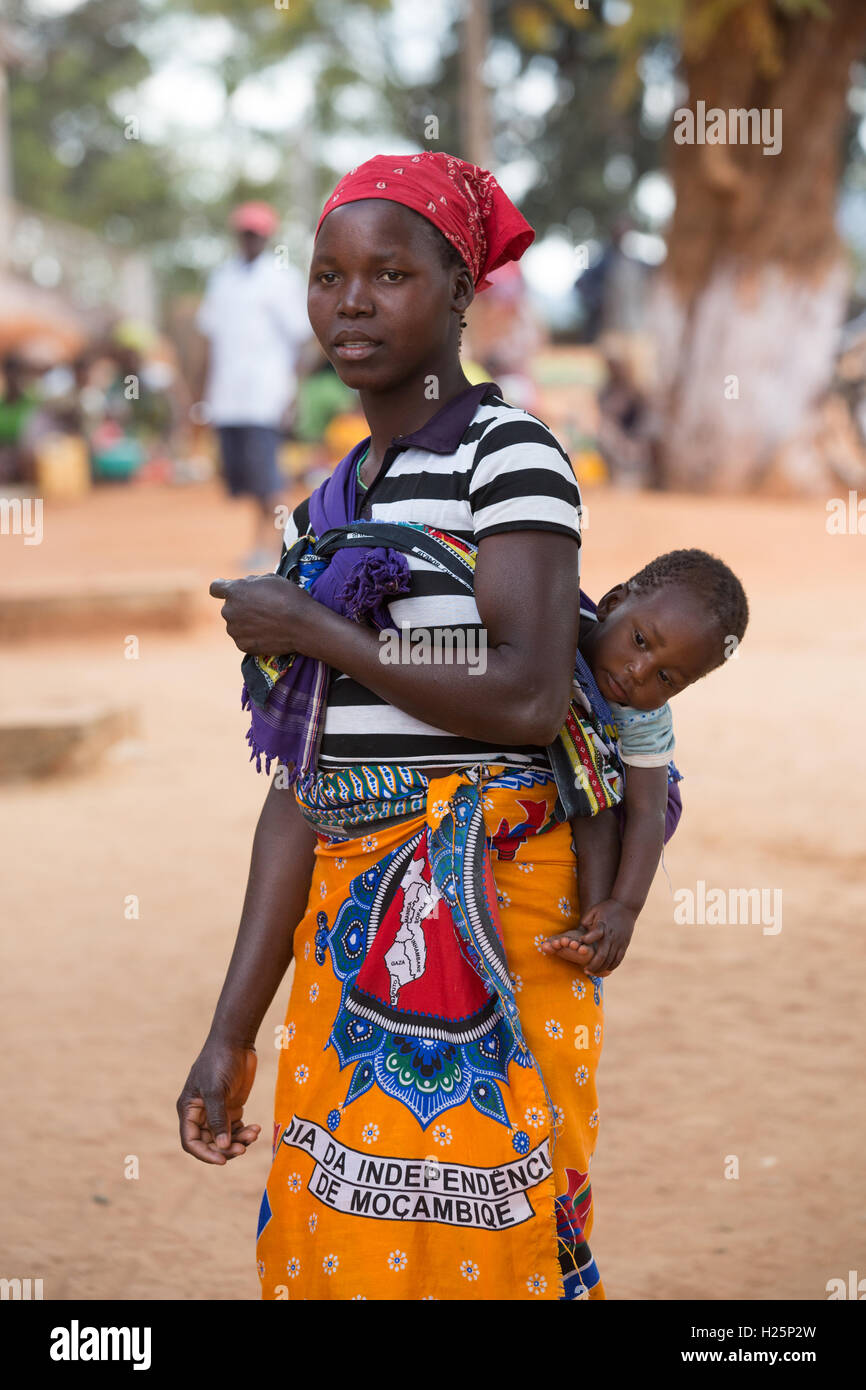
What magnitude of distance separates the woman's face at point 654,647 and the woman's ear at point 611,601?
2cm

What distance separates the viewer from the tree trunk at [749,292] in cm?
1253

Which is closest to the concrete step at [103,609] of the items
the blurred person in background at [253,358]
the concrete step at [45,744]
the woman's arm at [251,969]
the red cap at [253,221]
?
the blurred person in background at [253,358]

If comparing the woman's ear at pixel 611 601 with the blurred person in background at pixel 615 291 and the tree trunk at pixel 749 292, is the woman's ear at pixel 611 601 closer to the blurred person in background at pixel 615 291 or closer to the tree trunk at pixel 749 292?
the tree trunk at pixel 749 292

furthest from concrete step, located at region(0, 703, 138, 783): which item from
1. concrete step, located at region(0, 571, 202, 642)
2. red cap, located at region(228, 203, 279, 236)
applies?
red cap, located at region(228, 203, 279, 236)

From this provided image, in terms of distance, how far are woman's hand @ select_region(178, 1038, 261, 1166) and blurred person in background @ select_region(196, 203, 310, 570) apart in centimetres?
774

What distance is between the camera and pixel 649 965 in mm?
4328

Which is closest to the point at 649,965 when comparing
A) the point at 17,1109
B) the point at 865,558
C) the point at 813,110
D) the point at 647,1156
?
the point at 647,1156

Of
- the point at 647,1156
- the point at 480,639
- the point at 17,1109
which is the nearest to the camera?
the point at 480,639

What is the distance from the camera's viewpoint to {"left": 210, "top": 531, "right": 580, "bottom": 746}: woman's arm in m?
1.71

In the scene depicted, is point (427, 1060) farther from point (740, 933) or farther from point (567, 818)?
point (740, 933)

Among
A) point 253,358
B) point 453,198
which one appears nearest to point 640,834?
point 453,198

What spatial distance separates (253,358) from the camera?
31.1 feet

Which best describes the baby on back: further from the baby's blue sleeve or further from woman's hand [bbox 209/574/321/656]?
woman's hand [bbox 209/574/321/656]
